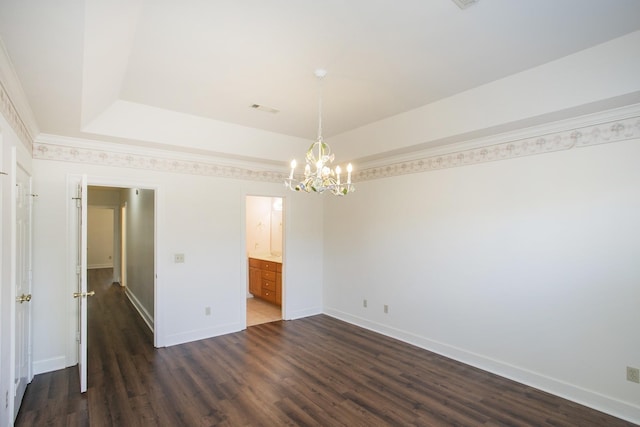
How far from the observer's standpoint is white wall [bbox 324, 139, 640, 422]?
108 inches

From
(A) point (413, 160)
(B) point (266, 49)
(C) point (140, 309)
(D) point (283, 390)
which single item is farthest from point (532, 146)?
(C) point (140, 309)

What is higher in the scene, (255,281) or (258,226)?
(258,226)

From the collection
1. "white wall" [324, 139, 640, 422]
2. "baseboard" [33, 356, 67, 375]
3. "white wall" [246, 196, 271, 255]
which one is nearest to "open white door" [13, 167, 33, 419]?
"baseboard" [33, 356, 67, 375]

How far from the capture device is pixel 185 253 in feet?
14.4

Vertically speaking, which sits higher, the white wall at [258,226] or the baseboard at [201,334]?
the white wall at [258,226]

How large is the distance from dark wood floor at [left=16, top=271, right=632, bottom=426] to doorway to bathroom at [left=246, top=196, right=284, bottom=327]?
5.07 ft

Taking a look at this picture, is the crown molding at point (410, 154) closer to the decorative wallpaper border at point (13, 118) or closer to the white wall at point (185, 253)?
the white wall at point (185, 253)

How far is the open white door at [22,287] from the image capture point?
262 centimetres

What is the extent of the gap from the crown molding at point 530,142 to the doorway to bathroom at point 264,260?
2841 mm

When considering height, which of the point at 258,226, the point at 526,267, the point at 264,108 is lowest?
the point at 526,267

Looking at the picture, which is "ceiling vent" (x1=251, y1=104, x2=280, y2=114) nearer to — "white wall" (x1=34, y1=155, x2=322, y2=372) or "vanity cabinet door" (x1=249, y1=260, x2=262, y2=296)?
"white wall" (x1=34, y1=155, x2=322, y2=372)

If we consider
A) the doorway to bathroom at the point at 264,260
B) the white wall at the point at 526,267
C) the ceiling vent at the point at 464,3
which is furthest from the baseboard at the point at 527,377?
the ceiling vent at the point at 464,3

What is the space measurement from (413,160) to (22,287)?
4426 mm

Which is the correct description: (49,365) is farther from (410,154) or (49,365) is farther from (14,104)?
(410,154)
